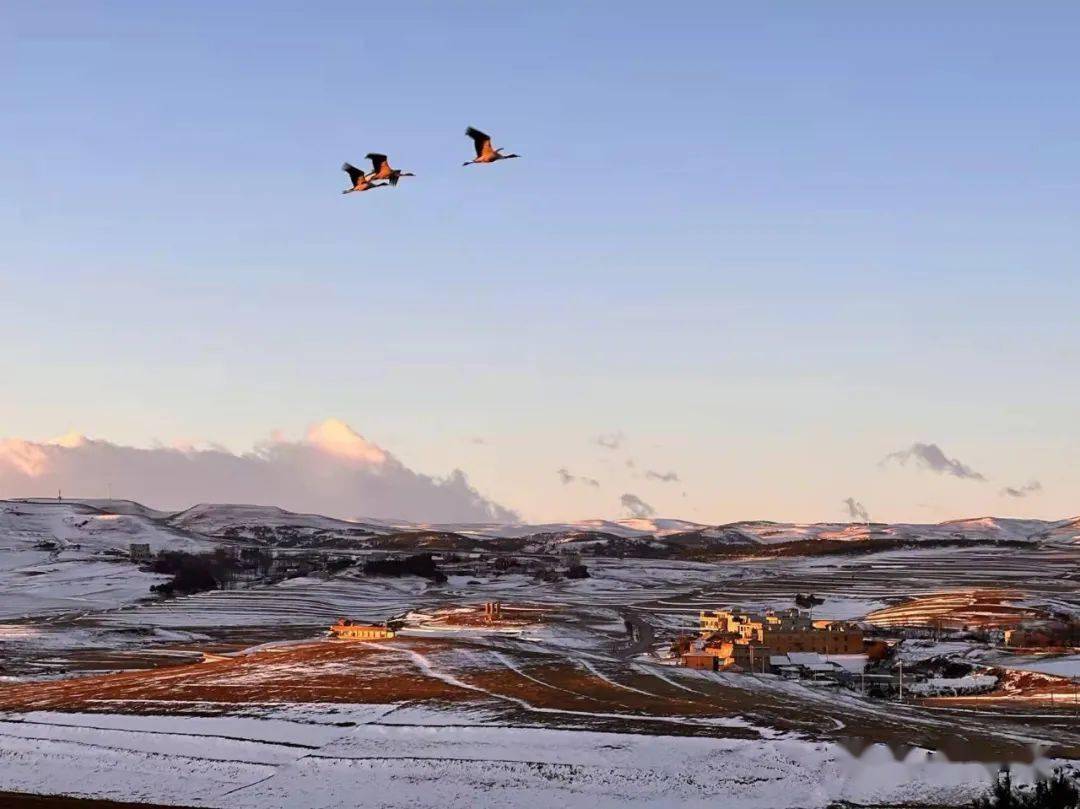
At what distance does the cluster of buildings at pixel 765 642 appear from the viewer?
119562mm

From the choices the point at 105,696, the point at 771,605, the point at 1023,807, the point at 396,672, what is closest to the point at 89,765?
the point at 105,696

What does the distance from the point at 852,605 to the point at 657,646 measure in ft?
216

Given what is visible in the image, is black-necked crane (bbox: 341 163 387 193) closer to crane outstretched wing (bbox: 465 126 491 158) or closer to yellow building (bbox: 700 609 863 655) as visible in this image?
crane outstretched wing (bbox: 465 126 491 158)

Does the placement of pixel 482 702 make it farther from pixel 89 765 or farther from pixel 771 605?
pixel 771 605

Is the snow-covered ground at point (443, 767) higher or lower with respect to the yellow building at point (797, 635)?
lower

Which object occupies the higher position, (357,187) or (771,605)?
(357,187)

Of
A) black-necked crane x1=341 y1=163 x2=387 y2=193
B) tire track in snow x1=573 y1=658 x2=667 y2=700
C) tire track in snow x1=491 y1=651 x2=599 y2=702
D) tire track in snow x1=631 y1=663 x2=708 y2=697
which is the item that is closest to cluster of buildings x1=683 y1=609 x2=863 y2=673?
tire track in snow x1=631 y1=663 x2=708 y2=697

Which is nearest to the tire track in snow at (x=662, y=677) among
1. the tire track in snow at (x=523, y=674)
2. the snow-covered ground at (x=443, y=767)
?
the tire track in snow at (x=523, y=674)

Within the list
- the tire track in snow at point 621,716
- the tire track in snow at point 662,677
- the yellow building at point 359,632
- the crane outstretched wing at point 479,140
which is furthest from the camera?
the yellow building at point 359,632

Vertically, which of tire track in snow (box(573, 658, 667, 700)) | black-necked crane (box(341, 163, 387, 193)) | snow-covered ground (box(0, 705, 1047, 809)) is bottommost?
snow-covered ground (box(0, 705, 1047, 809))

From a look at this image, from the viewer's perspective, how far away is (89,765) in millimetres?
76750

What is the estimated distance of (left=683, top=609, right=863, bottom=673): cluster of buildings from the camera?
11956cm

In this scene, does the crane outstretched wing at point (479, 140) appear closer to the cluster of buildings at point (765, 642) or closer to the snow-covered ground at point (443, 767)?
the snow-covered ground at point (443, 767)

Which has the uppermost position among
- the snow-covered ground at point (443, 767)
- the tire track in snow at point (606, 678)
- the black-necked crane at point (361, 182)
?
the black-necked crane at point (361, 182)
